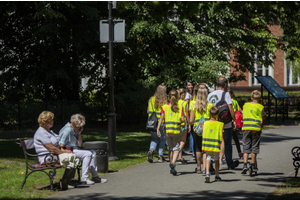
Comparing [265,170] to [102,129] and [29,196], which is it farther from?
[102,129]

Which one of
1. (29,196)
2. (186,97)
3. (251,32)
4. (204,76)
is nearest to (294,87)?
(251,32)

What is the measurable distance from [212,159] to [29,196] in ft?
11.3

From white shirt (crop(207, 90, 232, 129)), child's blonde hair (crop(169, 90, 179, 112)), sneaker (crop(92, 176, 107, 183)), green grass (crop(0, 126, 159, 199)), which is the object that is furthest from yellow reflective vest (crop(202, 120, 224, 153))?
green grass (crop(0, 126, 159, 199))

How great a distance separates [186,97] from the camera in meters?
10.9

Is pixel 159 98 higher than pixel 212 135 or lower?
higher

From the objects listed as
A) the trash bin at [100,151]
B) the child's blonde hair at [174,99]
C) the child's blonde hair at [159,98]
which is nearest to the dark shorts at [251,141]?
the child's blonde hair at [174,99]

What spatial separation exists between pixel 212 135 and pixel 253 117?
41.7 inches

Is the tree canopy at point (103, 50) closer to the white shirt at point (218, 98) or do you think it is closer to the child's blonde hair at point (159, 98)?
the child's blonde hair at point (159, 98)

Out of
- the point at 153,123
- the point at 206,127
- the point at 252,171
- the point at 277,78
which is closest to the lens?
the point at 206,127

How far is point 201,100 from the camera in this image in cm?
859

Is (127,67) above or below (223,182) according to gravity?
above

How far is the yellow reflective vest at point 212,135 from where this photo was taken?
25.9 feet

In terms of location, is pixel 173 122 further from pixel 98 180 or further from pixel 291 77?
pixel 291 77

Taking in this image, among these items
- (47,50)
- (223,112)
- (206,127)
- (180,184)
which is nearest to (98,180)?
(180,184)
